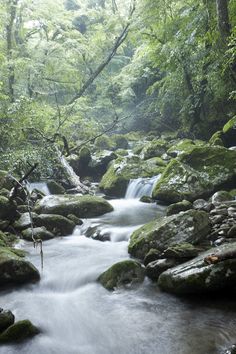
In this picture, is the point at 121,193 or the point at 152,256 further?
the point at 121,193

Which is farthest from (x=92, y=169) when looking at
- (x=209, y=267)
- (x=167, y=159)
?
(x=209, y=267)

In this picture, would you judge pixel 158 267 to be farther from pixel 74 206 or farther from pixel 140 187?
pixel 140 187

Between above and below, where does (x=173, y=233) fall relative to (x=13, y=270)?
above

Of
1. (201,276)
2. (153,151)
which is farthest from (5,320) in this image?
(153,151)

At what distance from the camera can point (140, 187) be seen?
478 inches

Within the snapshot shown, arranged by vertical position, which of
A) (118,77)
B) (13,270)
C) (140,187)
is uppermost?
(118,77)

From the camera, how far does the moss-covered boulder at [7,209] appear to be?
880 centimetres

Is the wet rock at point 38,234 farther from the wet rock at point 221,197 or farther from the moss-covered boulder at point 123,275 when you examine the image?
the wet rock at point 221,197

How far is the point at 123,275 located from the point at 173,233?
1.24 metres

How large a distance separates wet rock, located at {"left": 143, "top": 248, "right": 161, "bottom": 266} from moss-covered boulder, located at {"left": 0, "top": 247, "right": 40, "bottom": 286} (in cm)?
202

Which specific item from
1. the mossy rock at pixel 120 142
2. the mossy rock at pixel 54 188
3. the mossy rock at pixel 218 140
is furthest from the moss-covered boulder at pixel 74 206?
the mossy rock at pixel 120 142

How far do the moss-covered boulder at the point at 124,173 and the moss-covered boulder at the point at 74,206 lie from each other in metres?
2.19

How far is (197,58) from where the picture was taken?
13734 mm

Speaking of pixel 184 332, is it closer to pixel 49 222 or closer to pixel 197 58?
pixel 49 222
